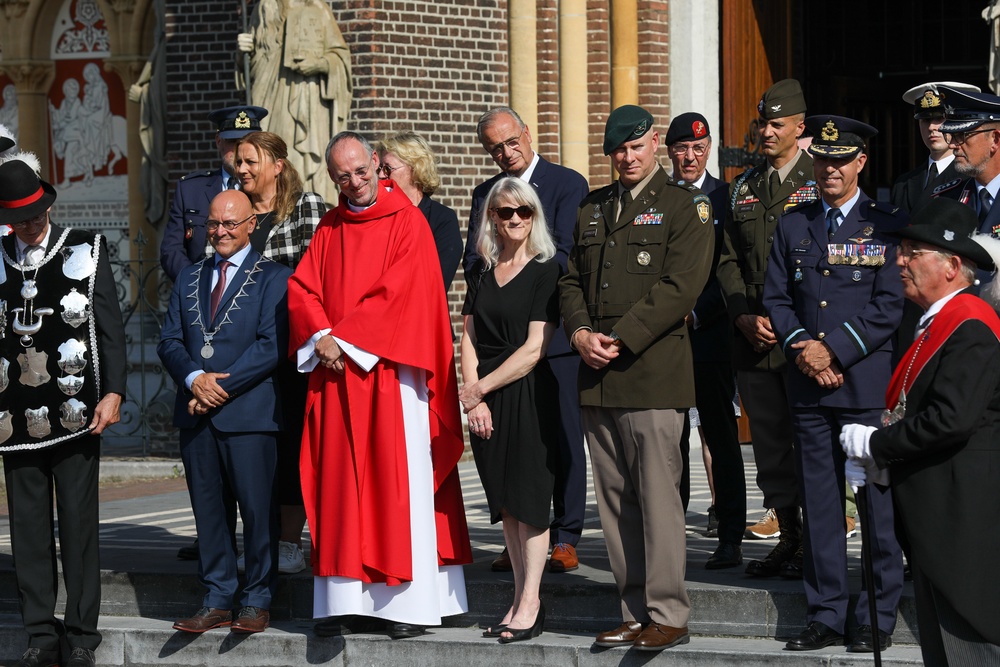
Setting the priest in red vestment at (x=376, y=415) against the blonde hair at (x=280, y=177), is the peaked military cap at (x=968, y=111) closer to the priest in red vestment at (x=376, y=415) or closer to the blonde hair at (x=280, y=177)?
the priest in red vestment at (x=376, y=415)

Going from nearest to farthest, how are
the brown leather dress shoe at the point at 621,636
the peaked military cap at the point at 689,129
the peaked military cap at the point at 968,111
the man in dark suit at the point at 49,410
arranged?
the peaked military cap at the point at 968,111 < the brown leather dress shoe at the point at 621,636 < the man in dark suit at the point at 49,410 < the peaked military cap at the point at 689,129

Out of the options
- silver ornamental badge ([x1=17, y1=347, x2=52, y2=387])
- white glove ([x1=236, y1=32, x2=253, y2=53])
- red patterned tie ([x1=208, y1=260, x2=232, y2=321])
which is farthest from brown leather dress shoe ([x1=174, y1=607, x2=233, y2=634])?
white glove ([x1=236, y1=32, x2=253, y2=53])

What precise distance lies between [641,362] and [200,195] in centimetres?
260

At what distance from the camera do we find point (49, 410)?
6629 mm

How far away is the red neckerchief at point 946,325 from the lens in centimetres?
481

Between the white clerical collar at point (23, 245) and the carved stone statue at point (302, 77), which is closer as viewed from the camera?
the white clerical collar at point (23, 245)

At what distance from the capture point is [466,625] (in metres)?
6.83

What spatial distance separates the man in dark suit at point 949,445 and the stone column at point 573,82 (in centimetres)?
755

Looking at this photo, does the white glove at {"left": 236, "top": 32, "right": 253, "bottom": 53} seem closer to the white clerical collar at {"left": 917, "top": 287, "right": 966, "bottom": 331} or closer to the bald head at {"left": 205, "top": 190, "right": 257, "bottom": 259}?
the bald head at {"left": 205, "top": 190, "right": 257, "bottom": 259}

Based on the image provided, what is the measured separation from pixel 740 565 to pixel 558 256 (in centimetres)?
158

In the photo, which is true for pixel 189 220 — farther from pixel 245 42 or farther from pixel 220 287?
pixel 245 42

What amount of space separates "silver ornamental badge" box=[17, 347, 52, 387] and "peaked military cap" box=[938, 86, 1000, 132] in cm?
373


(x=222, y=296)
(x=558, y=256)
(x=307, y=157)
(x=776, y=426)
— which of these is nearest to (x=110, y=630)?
(x=222, y=296)

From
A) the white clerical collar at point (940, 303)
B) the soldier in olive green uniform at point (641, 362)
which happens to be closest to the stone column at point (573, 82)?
the soldier in olive green uniform at point (641, 362)
